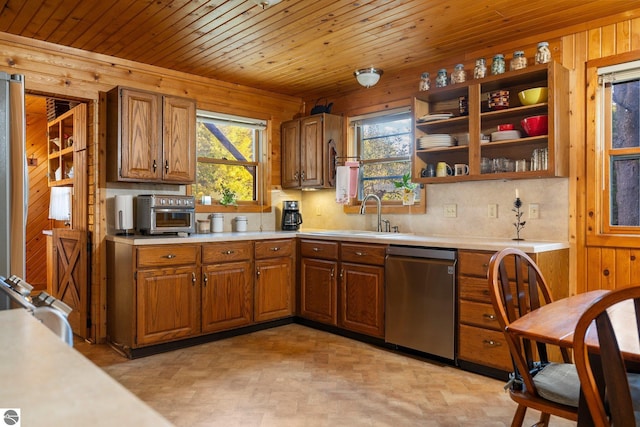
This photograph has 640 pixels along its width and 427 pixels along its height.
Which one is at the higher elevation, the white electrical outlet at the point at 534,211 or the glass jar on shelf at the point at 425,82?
the glass jar on shelf at the point at 425,82

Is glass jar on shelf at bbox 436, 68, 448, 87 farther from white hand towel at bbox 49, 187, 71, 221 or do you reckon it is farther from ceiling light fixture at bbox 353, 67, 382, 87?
white hand towel at bbox 49, 187, 71, 221

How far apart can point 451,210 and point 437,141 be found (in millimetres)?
625

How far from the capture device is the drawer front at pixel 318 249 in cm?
412

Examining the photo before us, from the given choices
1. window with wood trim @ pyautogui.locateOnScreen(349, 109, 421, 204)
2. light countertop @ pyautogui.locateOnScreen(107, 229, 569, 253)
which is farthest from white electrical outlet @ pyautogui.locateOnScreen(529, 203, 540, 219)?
window with wood trim @ pyautogui.locateOnScreen(349, 109, 421, 204)

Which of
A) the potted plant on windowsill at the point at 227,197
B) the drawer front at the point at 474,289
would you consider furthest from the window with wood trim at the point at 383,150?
the potted plant on windowsill at the point at 227,197

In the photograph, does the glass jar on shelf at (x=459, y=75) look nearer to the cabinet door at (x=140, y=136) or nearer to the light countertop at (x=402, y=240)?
the light countertop at (x=402, y=240)

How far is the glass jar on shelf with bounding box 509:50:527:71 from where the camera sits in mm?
3301

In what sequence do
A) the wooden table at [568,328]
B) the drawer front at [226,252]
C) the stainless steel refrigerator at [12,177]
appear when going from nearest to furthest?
the wooden table at [568,328], the stainless steel refrigerator at [12,177], the drawer front at [226,252]

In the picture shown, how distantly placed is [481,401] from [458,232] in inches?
60.5

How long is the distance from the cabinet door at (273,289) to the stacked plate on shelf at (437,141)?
5.58 feet

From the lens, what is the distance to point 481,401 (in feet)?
8.90

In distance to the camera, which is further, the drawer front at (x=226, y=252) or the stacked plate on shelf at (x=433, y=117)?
the drawer front at (x=226, y=252)

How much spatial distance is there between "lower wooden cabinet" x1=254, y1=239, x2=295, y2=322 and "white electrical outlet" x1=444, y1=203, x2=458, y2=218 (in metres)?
1.50

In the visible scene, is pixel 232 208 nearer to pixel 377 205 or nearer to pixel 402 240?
pixel 377 205
